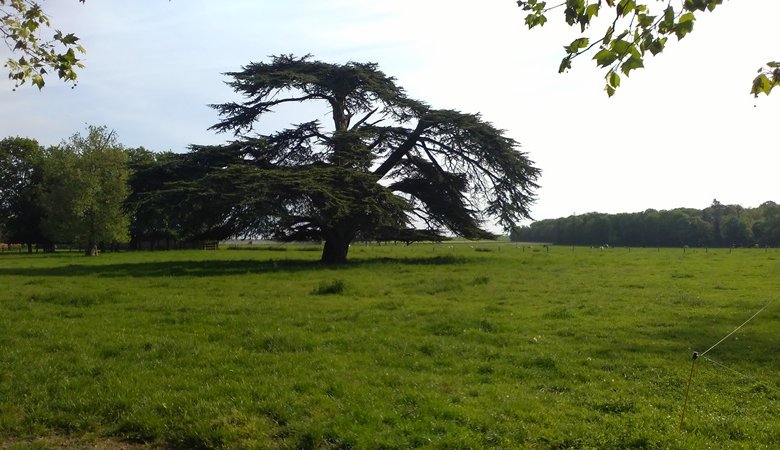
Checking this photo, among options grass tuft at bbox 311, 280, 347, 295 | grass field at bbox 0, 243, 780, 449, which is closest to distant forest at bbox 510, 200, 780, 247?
grass tuft at bbox 311, 280, 347, 295

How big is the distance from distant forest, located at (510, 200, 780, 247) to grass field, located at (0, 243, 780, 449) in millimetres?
81595

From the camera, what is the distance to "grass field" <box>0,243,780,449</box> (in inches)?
246

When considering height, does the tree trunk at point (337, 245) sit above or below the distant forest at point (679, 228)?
below

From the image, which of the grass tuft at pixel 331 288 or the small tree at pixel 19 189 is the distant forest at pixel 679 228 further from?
the grass tuft at pixel 331 288

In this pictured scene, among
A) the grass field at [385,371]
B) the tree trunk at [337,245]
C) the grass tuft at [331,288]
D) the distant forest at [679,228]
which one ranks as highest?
the distant forest at [679,228]

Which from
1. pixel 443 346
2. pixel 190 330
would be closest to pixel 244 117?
pixel 190 330

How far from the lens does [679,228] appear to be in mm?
106438

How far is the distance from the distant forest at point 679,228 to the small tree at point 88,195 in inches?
2369

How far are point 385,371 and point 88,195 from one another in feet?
163

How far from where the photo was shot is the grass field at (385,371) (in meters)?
6.24

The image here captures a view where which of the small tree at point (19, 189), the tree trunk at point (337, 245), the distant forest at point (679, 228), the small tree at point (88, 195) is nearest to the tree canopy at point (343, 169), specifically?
the tree trunk at point (337, 245)

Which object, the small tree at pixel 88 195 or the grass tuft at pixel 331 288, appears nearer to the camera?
the grass tuft at pixel 331 288

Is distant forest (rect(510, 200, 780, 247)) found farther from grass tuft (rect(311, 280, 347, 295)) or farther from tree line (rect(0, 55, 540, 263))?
grass tuft (rect(311, 280, 347, 295))

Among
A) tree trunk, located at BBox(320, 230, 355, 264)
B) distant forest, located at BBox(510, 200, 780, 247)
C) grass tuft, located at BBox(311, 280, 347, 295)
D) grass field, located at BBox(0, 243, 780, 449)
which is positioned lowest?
grass field, located at BBox(0, 243, 780, 449)
